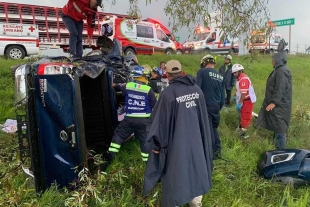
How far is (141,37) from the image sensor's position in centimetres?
1534

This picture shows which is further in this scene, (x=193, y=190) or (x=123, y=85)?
(x=123, y=85)

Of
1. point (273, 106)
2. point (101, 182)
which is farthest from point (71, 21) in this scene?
point (273, 106)

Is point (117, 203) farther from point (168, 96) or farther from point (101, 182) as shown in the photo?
point (168, 96)

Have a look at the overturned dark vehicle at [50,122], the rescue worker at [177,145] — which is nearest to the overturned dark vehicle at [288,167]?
the rescue worker at [177,145]

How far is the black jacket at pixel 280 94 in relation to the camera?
4527 millimetres

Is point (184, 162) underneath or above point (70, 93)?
underneath

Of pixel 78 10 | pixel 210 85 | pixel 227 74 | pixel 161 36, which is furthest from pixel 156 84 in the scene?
pixel 161 36

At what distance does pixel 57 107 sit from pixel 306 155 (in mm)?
2853

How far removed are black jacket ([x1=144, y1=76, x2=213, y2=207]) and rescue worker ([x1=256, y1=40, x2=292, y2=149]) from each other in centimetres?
243

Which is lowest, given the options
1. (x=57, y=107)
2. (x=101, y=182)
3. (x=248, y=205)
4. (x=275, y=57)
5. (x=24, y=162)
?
(x=248, y=205)

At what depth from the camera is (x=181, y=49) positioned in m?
18.3

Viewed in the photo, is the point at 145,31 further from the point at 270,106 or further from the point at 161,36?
the point at 270,106

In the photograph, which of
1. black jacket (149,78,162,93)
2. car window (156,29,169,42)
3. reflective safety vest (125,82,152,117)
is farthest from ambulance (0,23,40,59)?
reflective safety vest (125,82,152,117)

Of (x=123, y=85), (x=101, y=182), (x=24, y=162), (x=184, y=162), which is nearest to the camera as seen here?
(x=184, y=162)
